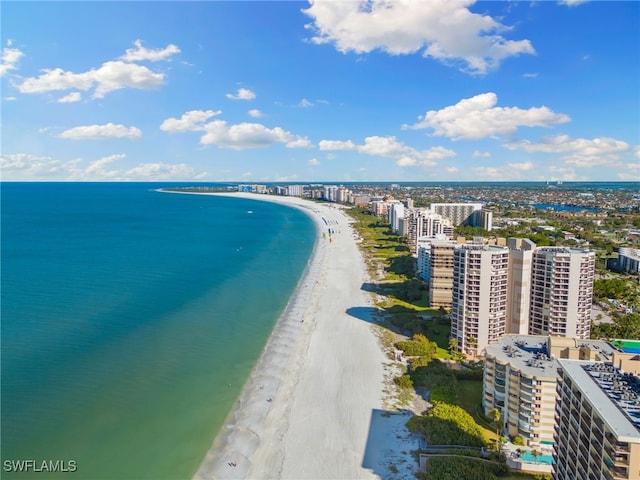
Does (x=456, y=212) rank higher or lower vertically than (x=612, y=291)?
higher

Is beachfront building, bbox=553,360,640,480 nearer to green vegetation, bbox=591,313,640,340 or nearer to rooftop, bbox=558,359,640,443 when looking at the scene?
rooftop, bbox=558,359,640,443

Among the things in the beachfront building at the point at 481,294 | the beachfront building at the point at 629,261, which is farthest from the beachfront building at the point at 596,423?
the beachfront building at the point at 629,261

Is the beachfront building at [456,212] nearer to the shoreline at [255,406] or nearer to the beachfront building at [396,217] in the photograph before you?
the beachfront building at [396,217]

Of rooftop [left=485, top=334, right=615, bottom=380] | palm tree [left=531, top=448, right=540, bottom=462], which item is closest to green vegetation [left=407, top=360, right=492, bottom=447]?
palm tree [left=531, top=448, right=540, bottom=462]

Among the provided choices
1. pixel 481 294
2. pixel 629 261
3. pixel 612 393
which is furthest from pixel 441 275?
pixel 629 261

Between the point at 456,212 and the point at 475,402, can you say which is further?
the point at 456,212

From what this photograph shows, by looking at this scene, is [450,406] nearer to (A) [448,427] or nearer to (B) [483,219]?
(A) [448,427]
